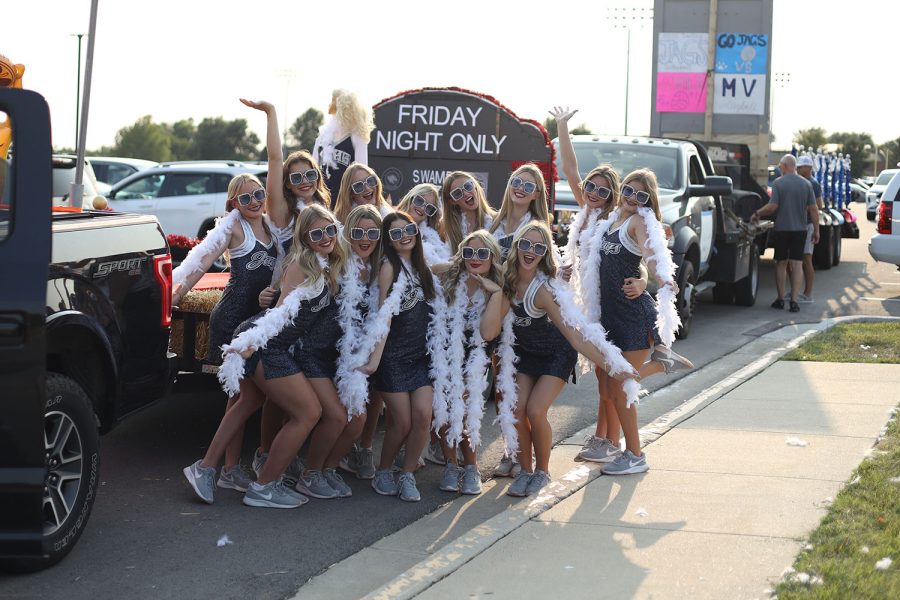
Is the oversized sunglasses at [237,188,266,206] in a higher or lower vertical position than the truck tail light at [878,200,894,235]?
lower

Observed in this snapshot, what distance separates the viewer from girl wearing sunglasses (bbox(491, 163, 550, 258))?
657cm

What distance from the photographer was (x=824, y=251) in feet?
65.3

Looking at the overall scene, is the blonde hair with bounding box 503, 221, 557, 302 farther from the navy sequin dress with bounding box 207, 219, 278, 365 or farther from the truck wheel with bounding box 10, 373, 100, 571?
the truck wheel with bounding box 10, 373, 100, 571

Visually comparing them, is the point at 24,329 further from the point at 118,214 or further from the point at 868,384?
the point at 868,384

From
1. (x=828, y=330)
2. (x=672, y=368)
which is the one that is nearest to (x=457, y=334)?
(x=672, y=368)

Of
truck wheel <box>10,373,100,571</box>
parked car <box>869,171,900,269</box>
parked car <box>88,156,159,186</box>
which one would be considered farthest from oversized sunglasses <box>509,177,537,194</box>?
parked car <box>88,156,159,186</box>

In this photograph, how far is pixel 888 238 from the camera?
594 inches

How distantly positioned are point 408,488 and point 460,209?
164 cm

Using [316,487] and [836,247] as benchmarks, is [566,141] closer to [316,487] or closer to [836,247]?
[316,487]

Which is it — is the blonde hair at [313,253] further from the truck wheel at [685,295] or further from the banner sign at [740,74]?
the banner sign at [740,74]

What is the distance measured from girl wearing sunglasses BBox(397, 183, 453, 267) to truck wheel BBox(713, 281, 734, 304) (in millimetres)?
8999

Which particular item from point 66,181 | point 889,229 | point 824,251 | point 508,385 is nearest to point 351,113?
point 508,385

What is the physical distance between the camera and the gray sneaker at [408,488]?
6109mm

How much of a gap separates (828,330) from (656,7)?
36.2 feet
